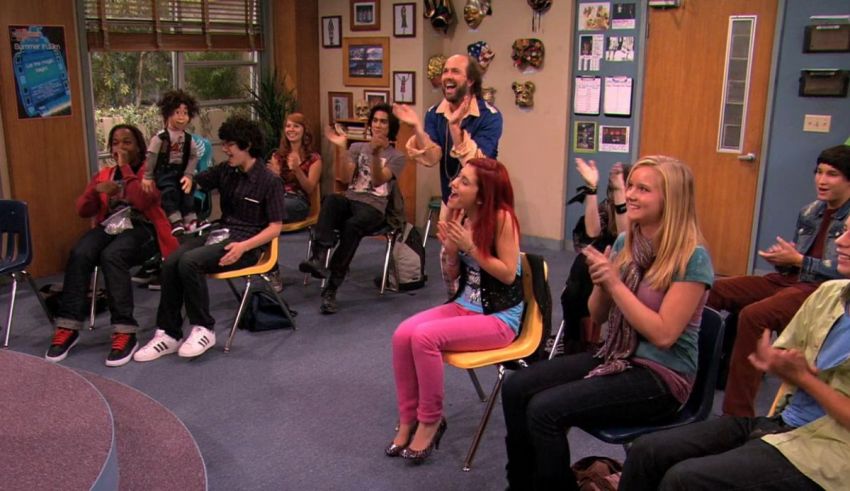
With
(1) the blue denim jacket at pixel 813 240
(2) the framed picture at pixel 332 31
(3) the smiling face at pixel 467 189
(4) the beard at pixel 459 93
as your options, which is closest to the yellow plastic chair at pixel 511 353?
(3) the smiling face at pixel 467 189

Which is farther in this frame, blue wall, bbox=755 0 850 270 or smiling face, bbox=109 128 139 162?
→ blue wall, bbox=755 0 850 270

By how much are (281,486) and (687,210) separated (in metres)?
1.67

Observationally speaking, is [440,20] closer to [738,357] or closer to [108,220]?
[108,220]

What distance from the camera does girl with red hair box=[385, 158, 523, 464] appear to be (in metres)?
2.87

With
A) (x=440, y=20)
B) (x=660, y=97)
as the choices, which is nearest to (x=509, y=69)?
(x=440, y=20)

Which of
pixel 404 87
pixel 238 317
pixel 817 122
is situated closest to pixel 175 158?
pixel 238 317

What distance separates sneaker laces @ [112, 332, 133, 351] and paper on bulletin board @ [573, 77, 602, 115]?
3451 millimetres

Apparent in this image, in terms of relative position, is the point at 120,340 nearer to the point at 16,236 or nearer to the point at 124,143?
the point at 16,236

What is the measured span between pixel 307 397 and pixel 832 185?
2.37 m

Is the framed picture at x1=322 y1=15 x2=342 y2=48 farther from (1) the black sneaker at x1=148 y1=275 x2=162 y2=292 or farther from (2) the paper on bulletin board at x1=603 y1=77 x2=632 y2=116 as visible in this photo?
(1) the black sneaker at x1=148 y1=275 x2=162 y2=292

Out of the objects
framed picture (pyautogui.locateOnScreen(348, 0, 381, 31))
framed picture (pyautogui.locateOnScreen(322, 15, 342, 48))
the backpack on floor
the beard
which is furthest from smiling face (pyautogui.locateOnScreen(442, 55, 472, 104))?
framed picture (pyautogui.locateOnScreen(322, 15, 342, 48))

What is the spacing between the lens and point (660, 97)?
213 inches

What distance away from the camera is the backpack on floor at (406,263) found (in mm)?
4965

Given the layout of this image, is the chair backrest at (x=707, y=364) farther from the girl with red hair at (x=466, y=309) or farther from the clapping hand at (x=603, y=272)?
the girl with red hair at (x=466, y=309)
